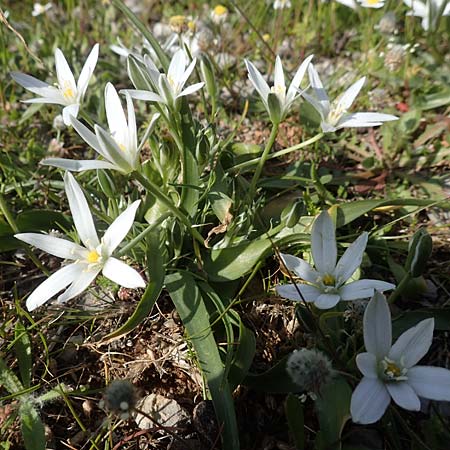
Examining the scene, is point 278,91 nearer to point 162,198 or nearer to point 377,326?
point 162,198

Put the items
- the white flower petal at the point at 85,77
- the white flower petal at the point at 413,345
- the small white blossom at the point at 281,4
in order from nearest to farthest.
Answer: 1. the white flower petal at the point at 413,345
2. the white flower petal at the point at 85,77
3. the small white blossom at the point at 281,4

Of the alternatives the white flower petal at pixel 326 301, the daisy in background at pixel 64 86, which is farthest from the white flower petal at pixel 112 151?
the white flower petal at pixel 326 301

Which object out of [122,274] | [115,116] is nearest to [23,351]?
[122,274]

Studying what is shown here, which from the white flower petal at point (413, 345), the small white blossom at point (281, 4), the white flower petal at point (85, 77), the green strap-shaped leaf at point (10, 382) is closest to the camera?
the white flower petal at point (413, 345)

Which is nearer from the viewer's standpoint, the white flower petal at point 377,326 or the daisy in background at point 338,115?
the white flower petal at point 377,326

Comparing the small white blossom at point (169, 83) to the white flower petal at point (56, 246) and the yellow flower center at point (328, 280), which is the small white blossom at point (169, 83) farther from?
the yellow flower center at point (328, 280)

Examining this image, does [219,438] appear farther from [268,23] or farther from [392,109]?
[268,23]

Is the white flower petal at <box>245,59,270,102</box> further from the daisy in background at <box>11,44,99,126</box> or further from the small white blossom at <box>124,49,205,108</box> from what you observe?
the daisy in background at <box>11,44,99,126</box>

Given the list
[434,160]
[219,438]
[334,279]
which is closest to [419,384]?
[334,279]
